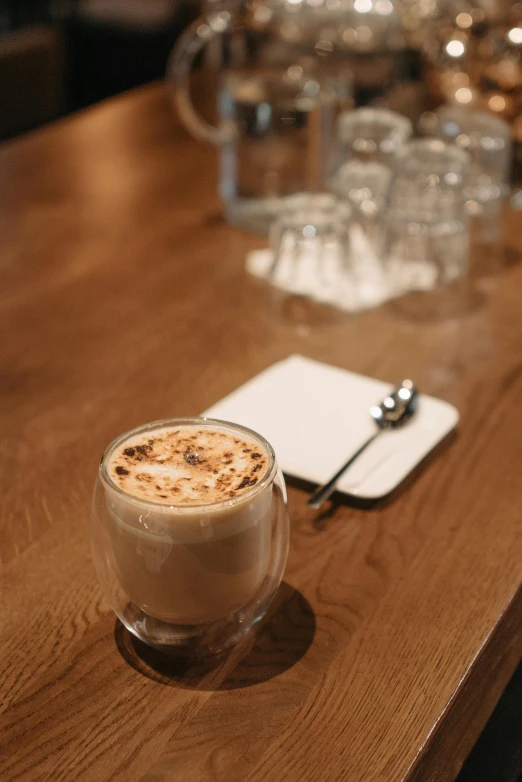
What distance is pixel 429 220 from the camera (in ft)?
3.51

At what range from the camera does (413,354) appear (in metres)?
0.91

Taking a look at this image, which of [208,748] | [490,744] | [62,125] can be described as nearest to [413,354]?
[490,744]

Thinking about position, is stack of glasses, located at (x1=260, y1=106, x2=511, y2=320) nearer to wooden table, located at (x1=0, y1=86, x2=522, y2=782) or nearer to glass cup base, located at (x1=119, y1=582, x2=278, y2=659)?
wooden table, located at (x1=0, y1=86, x2=522, y2=782)

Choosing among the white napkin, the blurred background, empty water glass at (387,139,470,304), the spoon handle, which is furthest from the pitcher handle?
the blurred background

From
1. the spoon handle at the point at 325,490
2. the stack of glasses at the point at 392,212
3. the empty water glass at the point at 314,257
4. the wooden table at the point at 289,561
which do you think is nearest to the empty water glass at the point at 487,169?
the stack of glasses at the point at 392,212

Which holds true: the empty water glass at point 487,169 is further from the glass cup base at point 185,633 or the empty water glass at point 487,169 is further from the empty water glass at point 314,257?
the glass cup base at point 185,633

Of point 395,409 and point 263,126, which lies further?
point 263,126

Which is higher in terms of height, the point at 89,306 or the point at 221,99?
the point at 221,99

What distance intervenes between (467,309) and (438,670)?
0.55 meters

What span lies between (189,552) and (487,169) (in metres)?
0.87

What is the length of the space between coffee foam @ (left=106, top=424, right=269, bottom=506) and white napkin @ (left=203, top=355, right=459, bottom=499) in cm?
15

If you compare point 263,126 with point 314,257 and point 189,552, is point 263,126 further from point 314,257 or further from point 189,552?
point 189,552

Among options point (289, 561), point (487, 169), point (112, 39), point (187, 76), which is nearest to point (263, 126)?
point (187, 76)

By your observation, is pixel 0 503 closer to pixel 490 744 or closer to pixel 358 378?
pixel 358 378
